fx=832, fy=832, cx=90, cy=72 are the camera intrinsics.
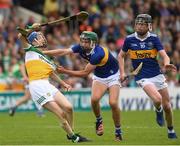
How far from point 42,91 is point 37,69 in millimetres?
516

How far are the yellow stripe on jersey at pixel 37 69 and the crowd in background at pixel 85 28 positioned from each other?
1194cm

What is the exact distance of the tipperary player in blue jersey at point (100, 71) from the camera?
1773 centimetres

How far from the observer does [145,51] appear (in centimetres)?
1856

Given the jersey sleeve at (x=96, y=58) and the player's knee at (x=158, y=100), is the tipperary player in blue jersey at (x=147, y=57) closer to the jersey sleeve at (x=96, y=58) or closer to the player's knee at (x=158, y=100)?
the player's knee at (x=158, y=100)

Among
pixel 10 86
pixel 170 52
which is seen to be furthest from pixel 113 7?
pixel 10 86

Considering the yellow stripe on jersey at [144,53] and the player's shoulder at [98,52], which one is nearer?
the player's shoulder at [98,52]

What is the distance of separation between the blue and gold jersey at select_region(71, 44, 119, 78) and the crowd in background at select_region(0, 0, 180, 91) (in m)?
11.0

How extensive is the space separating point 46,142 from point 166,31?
18619mm

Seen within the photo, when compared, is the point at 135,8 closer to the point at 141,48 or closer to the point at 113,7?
the point at 113,7

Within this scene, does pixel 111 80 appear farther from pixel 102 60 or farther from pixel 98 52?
pixel 98 52

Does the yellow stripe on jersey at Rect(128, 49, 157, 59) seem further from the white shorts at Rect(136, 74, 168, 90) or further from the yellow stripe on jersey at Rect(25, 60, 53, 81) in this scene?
the yellow stripe on jersey at Rect(25, 60, 53, 81)

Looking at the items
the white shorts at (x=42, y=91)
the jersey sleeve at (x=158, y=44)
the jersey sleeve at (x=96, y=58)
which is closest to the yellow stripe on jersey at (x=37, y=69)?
the white shorts at (x=42, y=91)

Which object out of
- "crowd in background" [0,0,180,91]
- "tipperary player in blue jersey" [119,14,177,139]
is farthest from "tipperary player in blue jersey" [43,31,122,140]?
"crowd in background" [0,0,180,91]

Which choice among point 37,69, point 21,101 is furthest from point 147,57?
point 21,101
